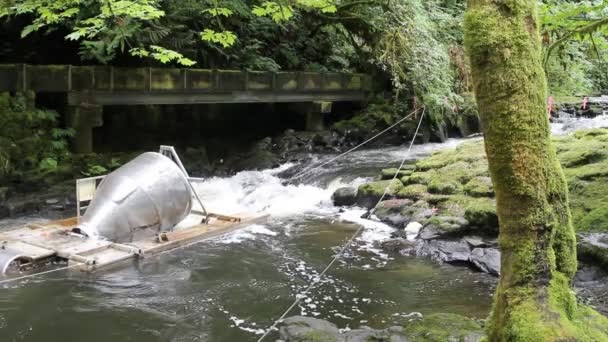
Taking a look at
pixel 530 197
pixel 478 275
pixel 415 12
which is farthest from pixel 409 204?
pixel 415 12

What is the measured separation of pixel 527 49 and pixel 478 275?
17.7 feet

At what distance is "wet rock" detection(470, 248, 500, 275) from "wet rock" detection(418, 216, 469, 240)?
70 cm

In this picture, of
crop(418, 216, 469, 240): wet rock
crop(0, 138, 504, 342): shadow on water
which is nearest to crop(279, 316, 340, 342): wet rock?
crop(0, 138, 504, 342): shadow on water

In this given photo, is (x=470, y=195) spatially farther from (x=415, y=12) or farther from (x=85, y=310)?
(x=415, y=12)

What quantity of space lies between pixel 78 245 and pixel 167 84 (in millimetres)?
6500

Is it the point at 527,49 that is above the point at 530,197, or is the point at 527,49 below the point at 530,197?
above

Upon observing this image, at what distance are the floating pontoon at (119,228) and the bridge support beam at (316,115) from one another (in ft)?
28.4

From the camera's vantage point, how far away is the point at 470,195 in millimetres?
11070

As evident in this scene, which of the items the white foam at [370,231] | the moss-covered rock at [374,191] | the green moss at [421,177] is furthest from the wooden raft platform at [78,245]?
the green moss at [421,177]

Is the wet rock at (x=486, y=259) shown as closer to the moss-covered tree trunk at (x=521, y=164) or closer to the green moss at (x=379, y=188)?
the green moss at (x=379, y=188)

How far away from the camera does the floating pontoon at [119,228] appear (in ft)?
26.5

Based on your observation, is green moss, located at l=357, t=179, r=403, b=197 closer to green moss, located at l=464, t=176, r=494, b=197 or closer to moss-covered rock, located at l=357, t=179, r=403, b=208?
moss-covered rock, located at l=357, t=179, r=403, b=208

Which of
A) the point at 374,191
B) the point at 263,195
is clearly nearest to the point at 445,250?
the point at 374,191

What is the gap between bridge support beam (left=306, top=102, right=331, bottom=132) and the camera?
59.8 ft
